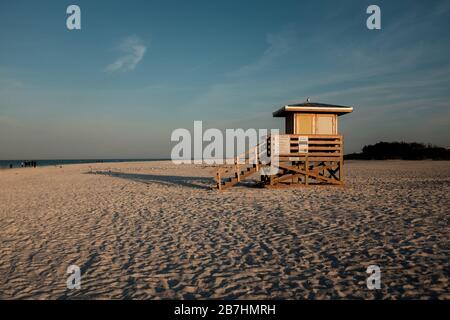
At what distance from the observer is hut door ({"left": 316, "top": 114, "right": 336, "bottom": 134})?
53.2 feet

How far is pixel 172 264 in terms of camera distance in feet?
18.3

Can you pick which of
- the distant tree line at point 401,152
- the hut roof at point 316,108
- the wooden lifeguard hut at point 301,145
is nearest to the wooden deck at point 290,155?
the wooden lifeguard hut at point 301,145

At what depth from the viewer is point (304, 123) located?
1611 centimetres

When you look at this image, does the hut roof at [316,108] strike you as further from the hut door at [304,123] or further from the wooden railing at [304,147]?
the wooden railing at [304,147]

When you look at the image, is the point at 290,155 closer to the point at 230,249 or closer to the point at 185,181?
the point at 185,181

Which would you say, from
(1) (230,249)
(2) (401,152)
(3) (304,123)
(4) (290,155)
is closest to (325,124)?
(3) (304,123)

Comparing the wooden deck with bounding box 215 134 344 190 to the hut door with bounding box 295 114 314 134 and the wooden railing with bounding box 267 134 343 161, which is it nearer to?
the wooden railing with bounding box 267 134 343 161

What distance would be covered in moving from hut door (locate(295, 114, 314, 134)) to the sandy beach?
564 centimetres

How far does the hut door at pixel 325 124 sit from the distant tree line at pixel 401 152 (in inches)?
1788

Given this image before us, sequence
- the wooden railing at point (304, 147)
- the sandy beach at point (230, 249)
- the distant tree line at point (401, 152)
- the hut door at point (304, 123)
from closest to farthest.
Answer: the sandy beach at point (230, 249) < the wooden railing at point (304, 147) < the hut door at point (304, 123) < the distant tree line at point (401, 152)

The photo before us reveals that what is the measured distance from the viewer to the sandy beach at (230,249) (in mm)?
4539

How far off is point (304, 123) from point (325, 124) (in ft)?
A: 4.16

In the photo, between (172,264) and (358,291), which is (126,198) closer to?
(172,264)
